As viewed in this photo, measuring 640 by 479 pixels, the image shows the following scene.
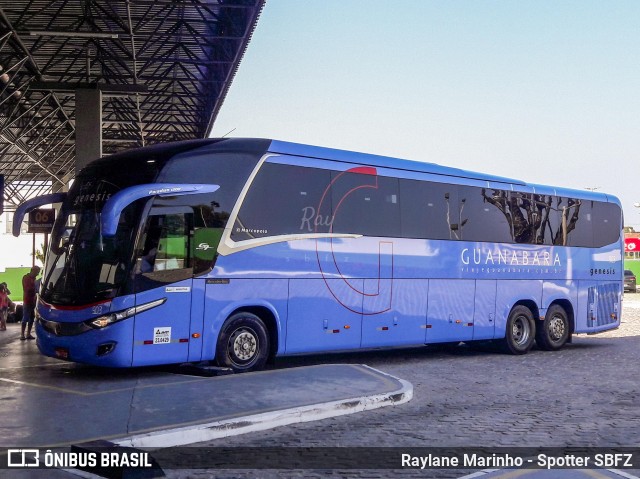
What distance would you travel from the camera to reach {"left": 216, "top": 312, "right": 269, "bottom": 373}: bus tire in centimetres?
1341

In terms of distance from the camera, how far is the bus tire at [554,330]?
65.6 feet

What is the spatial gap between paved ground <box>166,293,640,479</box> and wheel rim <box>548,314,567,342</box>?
7.39ft

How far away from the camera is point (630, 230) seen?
12525 cm

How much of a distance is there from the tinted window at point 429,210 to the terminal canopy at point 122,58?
7.71 metres

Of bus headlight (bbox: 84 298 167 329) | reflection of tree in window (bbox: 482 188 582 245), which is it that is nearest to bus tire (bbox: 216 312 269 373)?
bus headlight (bbox: 84 298 167 329)

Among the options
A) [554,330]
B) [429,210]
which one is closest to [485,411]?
[429,210]

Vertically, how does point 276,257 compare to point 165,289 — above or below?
above

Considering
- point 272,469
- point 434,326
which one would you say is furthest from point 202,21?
point 272,469

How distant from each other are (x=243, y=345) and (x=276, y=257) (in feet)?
5.01

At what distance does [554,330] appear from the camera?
20297 millimetres

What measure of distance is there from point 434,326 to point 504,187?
159 inches

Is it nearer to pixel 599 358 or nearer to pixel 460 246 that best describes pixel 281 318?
pixel 460 246

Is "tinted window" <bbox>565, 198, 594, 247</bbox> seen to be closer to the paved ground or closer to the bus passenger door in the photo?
the paved ground

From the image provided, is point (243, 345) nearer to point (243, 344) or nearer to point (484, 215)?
point (243, 344)
